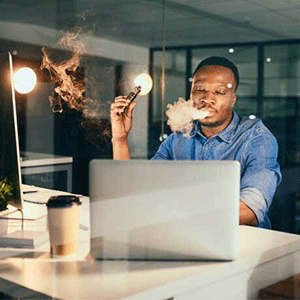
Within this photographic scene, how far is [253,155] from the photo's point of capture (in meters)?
2.61

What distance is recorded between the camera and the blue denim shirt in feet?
8.53

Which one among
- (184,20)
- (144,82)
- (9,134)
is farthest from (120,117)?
(9,134)

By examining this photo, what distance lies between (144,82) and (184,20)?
1.67ft

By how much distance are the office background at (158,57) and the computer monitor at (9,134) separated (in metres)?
0.36

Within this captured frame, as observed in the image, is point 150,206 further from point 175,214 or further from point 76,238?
point 76,238

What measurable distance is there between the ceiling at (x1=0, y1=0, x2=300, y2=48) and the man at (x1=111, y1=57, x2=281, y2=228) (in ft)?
0.56

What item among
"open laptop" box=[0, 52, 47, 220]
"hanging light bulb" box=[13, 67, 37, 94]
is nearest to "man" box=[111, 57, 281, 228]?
"hanging light bulb" box=[13, 67, 37, 94]

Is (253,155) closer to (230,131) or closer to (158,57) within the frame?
(230,131)

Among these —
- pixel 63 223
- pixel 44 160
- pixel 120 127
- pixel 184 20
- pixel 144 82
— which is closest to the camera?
pixel 63 223

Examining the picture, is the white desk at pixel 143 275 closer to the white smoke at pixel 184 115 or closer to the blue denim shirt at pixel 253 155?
the blue denim shirt at pixel 253 155

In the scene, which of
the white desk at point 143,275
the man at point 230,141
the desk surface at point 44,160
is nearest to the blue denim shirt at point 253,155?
the man at point 230,141

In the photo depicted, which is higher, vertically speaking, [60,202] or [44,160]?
[60,202]

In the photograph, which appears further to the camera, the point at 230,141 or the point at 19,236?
the point at 230,141

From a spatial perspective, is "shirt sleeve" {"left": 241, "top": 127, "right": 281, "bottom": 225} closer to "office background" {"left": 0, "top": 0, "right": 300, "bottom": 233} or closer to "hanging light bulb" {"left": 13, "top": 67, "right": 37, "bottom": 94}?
"office background" {"left": 0, "top": 0, "right": 300, "bottom": 233}
